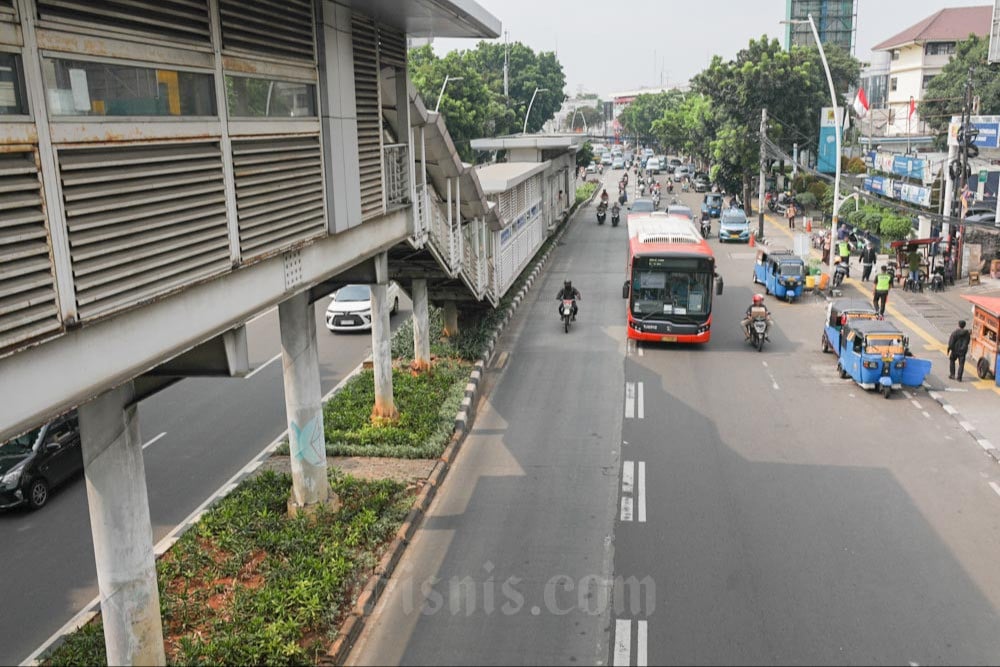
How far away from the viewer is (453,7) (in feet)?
35.7

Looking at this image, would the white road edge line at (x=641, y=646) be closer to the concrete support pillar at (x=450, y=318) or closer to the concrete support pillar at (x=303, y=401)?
the concrete support pillar at (x=303, y=401)

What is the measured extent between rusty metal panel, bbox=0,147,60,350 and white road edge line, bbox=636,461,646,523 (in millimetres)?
8887

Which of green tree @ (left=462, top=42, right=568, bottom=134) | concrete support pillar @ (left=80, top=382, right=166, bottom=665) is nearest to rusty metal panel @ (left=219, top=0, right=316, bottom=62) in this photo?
concrete support pillar @ (left=80, top=382, right=166, bottom=665)

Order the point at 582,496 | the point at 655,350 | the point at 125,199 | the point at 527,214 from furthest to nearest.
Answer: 1. the point at 527,214
2. the point at 655,350
3. the point at 582,496
4. the point at 125,199

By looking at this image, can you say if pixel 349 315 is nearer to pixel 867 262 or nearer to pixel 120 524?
pixel 120 524

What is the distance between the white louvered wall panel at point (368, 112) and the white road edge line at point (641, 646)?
19.4 feet

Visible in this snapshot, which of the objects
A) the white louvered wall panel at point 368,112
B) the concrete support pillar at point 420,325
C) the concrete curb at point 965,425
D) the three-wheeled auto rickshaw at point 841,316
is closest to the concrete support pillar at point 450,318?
the concrete support pillar at point 420,325

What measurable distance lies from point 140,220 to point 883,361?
1557 centimetres

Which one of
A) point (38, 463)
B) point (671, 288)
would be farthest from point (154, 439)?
point (671, 288)

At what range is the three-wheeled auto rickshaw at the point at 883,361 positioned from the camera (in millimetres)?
18047

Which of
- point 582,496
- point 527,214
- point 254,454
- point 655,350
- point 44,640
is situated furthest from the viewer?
point 527,214

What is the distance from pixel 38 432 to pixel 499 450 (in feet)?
24.0

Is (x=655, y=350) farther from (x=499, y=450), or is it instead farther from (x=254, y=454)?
(x=254, y=454)

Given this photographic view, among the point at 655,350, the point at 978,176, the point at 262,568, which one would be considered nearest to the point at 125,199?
the point at 262,568
